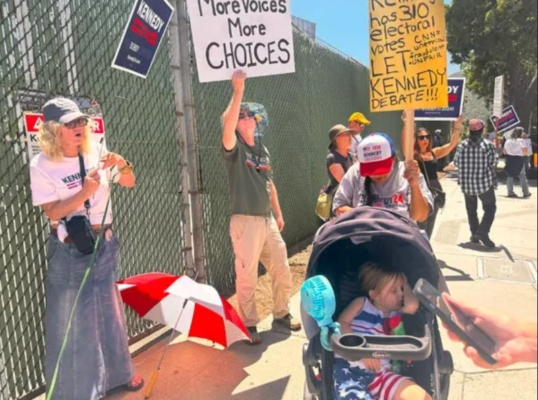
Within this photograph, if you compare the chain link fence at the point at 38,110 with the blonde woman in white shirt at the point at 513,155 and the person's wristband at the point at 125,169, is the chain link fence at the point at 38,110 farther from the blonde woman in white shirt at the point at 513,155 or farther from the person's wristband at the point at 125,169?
the blonde woman in white shirt at the point at 513,155

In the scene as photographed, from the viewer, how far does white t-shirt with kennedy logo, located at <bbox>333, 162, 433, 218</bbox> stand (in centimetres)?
318

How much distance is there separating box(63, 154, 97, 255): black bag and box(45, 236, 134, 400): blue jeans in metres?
0.10

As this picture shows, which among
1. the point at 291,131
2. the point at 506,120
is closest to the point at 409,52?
the point at 506,120

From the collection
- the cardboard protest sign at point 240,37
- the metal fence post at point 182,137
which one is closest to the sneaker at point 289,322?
the metal fence post at point 182,137

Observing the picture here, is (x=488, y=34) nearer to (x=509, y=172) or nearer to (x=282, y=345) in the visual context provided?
(x=282, y=345)

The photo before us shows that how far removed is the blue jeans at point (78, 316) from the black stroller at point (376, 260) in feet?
4.39

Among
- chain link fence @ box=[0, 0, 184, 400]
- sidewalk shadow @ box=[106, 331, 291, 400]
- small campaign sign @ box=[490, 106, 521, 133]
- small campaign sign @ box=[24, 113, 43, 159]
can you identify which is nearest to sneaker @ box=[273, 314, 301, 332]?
sidewalk shadow @ box=[106, 331, 291, 400]

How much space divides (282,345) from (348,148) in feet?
7.56

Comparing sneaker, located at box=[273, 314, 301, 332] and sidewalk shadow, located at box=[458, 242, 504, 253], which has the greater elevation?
sneaker, located at box=[273, 314, 301, 332]

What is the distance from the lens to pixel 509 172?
9633 millimetres

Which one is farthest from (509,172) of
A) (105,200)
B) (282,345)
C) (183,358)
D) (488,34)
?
(105,200)

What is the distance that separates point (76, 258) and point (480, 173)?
19.6ft

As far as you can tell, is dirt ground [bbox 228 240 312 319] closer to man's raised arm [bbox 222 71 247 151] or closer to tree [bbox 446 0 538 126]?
man's raised arm [bbox 222 71 247 151]

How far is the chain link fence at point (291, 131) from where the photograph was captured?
4828mm
